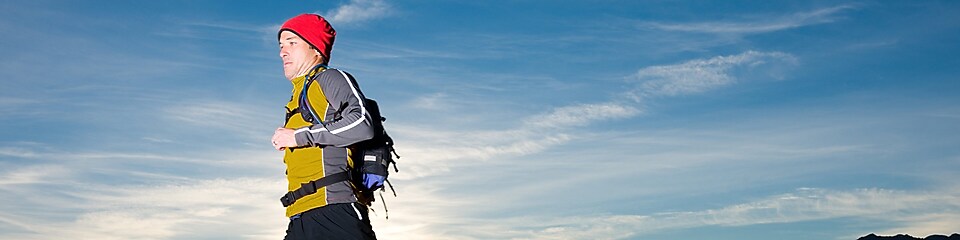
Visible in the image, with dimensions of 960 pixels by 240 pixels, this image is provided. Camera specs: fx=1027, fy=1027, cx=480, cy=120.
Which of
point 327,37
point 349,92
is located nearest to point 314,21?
point 327,37

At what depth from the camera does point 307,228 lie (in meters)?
6.44

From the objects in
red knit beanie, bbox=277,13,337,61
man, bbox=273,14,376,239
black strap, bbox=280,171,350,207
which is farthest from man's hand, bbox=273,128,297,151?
red knit beanie, bbox=277,13,337,61

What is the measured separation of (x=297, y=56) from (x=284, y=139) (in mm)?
740

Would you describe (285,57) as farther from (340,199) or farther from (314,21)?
(340,199)

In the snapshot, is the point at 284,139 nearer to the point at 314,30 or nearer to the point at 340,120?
the point at 340,120

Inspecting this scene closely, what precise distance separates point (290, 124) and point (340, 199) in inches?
26.3

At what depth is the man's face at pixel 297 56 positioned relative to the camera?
6930 mm

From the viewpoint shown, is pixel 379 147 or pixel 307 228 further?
pixel 379 147

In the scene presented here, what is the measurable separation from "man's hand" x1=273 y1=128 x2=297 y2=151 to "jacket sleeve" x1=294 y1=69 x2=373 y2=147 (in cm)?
4

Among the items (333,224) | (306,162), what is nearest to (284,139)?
(306,162)

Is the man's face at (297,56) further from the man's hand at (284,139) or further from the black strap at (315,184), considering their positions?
the black strap at (315,184)

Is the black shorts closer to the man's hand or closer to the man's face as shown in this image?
the man's hand

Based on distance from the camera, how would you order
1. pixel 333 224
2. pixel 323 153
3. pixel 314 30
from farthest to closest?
pixel 314 30, pixel 323 153, pixel 333 224

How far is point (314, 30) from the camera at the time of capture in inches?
273
